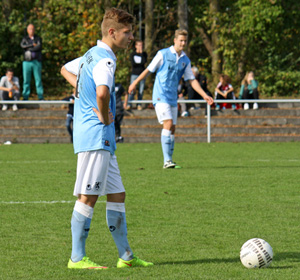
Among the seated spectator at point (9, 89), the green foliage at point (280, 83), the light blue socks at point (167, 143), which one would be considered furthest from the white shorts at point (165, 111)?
the green foliage at point (280, 83)

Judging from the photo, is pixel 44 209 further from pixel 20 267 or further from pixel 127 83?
pixel 127 83

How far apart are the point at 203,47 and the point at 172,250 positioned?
100 ft

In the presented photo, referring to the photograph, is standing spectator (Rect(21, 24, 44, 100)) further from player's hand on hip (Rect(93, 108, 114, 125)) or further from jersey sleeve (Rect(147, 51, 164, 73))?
player's hand on hip (Rect(93, 108, 114, 125))

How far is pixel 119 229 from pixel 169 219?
2160 mm

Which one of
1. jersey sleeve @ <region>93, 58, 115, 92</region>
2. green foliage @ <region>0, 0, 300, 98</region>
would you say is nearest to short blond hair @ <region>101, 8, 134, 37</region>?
jersey sleeve @ <region>93, 58, 115, 92</region>

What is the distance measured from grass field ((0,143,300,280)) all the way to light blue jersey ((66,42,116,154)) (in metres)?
0.94

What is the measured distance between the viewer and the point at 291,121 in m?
21.2

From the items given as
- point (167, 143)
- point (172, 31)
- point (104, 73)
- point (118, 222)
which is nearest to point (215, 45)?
point (172, 31)

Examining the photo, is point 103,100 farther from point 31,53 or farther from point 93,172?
point 31,53

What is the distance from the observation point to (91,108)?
5043mm

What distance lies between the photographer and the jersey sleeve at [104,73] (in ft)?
16.0

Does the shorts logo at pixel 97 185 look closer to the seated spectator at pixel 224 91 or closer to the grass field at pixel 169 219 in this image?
the grass field at pixel 169 219

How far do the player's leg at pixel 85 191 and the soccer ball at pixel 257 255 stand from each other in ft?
3.56

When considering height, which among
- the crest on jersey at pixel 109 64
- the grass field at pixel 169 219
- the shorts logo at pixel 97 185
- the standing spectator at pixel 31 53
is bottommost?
the grass field at pixel 169 219
